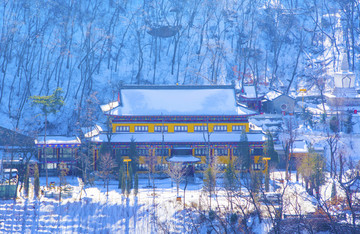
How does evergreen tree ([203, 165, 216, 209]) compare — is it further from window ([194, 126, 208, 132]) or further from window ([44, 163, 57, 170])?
window ([44, 163, 57, 170])

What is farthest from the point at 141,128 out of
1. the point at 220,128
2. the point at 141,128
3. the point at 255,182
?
the point at 255,182

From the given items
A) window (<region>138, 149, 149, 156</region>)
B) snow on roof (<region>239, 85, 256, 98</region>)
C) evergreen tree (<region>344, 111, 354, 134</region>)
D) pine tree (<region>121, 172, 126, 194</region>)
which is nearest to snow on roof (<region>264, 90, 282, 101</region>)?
snow on roof (<region>239, 85, 256, 98</region>)

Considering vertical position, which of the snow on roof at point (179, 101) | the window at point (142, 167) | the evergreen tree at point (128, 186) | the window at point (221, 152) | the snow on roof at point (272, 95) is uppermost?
the snow on roof at point (272, 95)

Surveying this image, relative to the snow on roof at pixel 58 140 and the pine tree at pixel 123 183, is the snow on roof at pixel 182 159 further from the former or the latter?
the snow on roof at pixel 58 140

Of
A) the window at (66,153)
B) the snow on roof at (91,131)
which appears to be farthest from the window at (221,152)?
the window at (66,153)

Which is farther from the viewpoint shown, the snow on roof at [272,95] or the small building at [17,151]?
the snow on roof at [272,95]

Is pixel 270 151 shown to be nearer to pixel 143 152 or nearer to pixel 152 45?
pixel 143 152

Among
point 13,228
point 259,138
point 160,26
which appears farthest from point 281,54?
point 13,228
